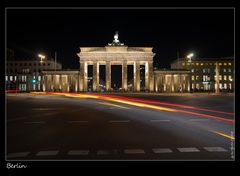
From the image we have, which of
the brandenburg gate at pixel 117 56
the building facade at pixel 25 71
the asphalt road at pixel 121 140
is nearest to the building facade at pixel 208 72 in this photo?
the brandenburg gate at pixel 117 56

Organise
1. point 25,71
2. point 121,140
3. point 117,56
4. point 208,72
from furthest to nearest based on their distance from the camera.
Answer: point 208,72
point 25,71
point 117,56
point 121,140

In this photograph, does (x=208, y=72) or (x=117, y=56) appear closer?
(x=117, y=56)

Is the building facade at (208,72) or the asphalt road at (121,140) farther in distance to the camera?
the building facade at (208,72)

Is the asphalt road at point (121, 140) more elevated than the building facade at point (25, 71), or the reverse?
the building facade at point (25, 71)

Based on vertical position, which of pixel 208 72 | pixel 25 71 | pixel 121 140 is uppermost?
pixel 25 71

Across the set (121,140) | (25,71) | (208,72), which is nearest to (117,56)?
(25,71)

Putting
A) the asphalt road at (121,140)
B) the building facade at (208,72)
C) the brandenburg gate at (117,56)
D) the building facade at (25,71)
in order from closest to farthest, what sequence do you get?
the asphalt road at (121,140), the brandenburg gate at (117,56), the building facade at (25,71), the building facade at (208,72)

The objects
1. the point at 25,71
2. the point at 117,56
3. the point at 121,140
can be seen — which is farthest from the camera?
the point at 25,71

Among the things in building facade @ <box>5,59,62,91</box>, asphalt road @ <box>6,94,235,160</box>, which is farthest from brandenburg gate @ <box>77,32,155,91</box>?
asphalt road @ <box>6,94,235,160</box>

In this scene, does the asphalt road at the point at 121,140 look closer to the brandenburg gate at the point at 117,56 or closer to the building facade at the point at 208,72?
the brandenburg gate at the point at 117,56

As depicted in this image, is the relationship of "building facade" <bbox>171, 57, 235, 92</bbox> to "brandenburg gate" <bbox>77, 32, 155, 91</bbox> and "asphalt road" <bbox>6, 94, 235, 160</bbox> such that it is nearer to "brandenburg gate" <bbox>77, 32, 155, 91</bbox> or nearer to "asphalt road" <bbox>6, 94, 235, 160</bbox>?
"brandenburg gate" <bbox>77, 32, 155, 91</bbox>

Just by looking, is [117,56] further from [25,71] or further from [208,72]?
[208,72]
